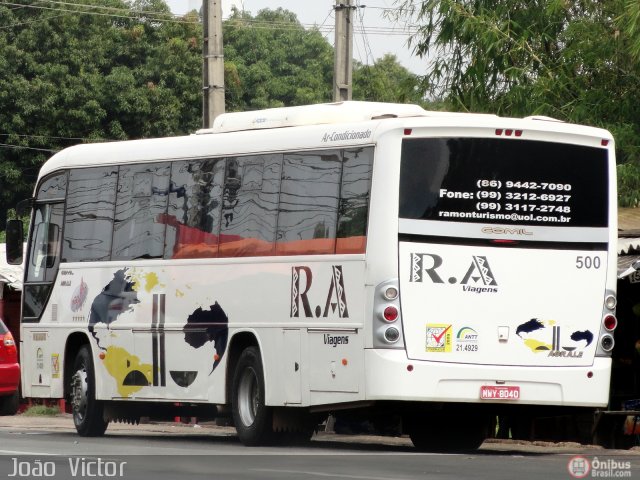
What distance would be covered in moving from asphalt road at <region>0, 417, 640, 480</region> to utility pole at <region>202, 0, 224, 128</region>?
625 centimetres

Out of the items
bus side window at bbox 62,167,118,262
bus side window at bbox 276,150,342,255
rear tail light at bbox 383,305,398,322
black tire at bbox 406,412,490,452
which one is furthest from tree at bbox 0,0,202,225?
rear tail light at bbox 383,305,398,322

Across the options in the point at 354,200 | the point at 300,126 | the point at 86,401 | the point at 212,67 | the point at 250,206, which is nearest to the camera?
the point at 354,200

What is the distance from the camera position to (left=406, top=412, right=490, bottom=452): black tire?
709 inches

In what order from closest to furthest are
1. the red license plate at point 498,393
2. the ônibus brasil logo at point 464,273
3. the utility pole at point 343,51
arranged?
the ônibus brasil logo at point 464,273
the red license plate at point 498,393
the utility pole at point 343,51

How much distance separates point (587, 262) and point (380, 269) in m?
2.09

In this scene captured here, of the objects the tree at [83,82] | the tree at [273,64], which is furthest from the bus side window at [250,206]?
the tree at [273,64]

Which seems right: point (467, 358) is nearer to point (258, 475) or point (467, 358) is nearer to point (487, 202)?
point (487, 202)

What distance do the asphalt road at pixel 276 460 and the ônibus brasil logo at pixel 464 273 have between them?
1522 mm

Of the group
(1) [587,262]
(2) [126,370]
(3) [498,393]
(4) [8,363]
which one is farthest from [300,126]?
(4) [8,363]

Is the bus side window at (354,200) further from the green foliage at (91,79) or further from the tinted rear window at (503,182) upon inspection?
the green foliage at (91,79)

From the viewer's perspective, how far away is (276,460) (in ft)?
47.9

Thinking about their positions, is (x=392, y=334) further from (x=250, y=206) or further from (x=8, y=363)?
(x=8, y=363)

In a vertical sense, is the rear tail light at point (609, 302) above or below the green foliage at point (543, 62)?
below

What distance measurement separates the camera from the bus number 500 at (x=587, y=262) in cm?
1627
